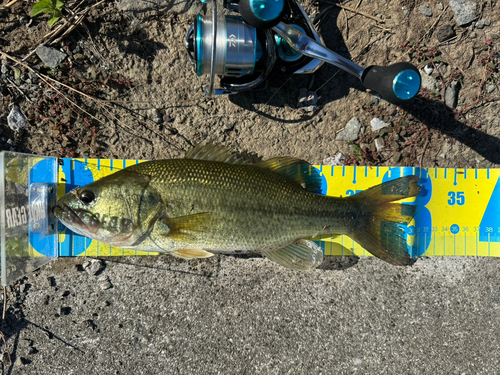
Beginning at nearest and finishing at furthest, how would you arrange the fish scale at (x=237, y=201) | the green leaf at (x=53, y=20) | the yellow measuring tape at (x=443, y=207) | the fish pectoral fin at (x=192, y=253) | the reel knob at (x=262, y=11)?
the reel knob at (x=262, y=11) < the fish scale at (x=237, y=201) < the fish pectoral fin at (x=192, y=253) < the green leaf at (x=53, y=20) < the yellow measuring tape at (x=443, y=207)

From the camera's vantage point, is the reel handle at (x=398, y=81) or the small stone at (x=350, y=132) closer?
the reel handle at (x=398, y=81)

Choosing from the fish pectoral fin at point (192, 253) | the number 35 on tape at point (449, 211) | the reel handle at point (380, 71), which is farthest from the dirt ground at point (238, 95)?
the fish pectoral fin at point (192, 253)

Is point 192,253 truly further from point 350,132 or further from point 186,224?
point 350,132

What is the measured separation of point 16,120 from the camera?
2.69 meters

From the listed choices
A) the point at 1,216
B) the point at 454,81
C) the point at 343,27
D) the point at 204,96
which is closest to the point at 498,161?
the point at 454,81

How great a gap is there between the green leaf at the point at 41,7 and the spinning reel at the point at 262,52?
1.19 metres

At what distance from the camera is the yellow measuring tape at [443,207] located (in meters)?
2.82

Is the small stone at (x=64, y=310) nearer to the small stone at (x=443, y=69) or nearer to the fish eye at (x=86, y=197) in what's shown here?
the fish eye at (x=86, y=197)

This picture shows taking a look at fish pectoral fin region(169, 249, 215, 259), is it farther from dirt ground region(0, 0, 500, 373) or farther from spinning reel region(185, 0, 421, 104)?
spinning reel region(185, 0, 421, 104)

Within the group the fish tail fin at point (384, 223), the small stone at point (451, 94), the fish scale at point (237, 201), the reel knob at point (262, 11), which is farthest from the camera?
the small stone at point (451, 94)

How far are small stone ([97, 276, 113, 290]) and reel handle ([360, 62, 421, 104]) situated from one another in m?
2.76

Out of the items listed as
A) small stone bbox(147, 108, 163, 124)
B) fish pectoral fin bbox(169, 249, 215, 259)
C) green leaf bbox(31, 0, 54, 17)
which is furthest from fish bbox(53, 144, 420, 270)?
green leaf bbox(31, 0, 54, 17)

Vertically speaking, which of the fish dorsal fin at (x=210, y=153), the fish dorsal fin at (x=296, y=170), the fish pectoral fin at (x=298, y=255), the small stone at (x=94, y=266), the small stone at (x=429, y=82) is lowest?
the small stone at (x=94, y=266)

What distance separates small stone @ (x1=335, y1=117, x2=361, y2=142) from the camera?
2.89 meters
